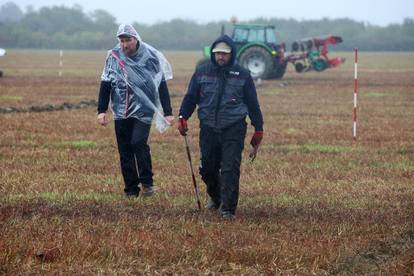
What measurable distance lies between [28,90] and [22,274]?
75.9ft

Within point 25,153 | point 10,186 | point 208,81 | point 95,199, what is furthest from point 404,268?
point 25,153

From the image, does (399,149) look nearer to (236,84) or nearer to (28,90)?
(236,84)

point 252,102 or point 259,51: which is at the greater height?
point 252,102

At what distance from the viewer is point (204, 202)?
34.7 ft

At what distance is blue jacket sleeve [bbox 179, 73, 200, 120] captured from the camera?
9.80 m

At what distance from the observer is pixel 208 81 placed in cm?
966

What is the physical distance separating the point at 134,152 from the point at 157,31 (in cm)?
10665

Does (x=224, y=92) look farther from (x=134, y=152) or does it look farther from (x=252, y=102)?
(x=134, y=152)

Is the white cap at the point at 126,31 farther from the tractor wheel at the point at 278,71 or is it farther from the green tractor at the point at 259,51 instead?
the tractor wheel at the point at 278,71

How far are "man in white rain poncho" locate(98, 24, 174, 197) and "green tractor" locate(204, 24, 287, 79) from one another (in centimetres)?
2438

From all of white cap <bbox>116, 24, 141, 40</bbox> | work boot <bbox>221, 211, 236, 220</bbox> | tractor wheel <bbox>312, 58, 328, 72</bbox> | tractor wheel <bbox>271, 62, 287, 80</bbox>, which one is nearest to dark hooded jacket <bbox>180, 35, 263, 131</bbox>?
work boot <bbox>221, 211, 236, 220</bbox>

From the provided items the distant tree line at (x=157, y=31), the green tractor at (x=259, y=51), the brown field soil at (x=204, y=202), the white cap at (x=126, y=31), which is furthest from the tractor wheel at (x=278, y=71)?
the distant tree line at (x=157, y=31)

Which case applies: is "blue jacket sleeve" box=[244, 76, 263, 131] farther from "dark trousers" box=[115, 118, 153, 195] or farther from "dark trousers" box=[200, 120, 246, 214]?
"dark trousers" box=[115, 118, 153, 195]

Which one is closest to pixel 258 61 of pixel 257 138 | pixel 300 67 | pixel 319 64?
pixel 300 67
